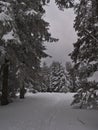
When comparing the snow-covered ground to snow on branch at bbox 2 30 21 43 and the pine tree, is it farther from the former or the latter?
snow on branch at bbox 2 30 21 43

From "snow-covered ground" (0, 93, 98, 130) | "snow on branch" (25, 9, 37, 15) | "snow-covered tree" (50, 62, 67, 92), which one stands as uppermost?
"snow on branch" (25, 9, 37, 15)

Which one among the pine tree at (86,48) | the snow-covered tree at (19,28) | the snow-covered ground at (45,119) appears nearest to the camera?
the snow-covered tree at (19,28)

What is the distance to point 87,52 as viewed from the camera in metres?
12.6

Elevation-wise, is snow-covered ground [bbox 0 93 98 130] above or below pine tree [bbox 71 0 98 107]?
below

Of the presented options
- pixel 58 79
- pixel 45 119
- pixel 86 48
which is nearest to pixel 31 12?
pixel 86 48

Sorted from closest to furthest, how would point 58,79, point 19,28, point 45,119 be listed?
point 45,119
point 19,28
point 58,79

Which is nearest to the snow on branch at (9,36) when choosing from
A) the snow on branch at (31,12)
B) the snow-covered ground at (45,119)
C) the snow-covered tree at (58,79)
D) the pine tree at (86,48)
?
the snow on branch at (31,12)

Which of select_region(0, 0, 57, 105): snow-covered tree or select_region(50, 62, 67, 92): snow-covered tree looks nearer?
select_region(0, 0, 57, 105): snow-covered tree

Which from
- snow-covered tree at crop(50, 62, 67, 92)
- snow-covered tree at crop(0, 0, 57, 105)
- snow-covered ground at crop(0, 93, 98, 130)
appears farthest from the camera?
snow-covered tree at crop(50, 62, 67, 92)

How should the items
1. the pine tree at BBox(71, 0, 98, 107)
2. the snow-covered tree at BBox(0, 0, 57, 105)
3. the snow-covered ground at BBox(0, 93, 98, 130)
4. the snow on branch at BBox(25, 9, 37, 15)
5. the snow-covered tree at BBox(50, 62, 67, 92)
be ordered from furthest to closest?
the snow-covered tree at BBox(50, 62, 67, 92) → the pine tree at BBox(71, 0, 98, 107) → the snow on branch at BBox(25, 9, 37, 15) → the snow-covered ground at BBox(0, 93, 98, 130) → the snow-covered tree at BBox(0, 0, 57, 105)

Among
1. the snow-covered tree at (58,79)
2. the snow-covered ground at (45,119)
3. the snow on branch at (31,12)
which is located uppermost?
the snow on branch at (31,12)

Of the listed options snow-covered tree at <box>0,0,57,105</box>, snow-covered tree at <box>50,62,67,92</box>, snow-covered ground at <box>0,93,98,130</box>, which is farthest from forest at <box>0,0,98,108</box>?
snow-covered tree at <box>50,62,67,92</box>

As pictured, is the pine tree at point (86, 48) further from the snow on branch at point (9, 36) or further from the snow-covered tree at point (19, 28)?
the snow on branch at point (9, 36)

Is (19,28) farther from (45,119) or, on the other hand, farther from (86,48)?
(45,119)
